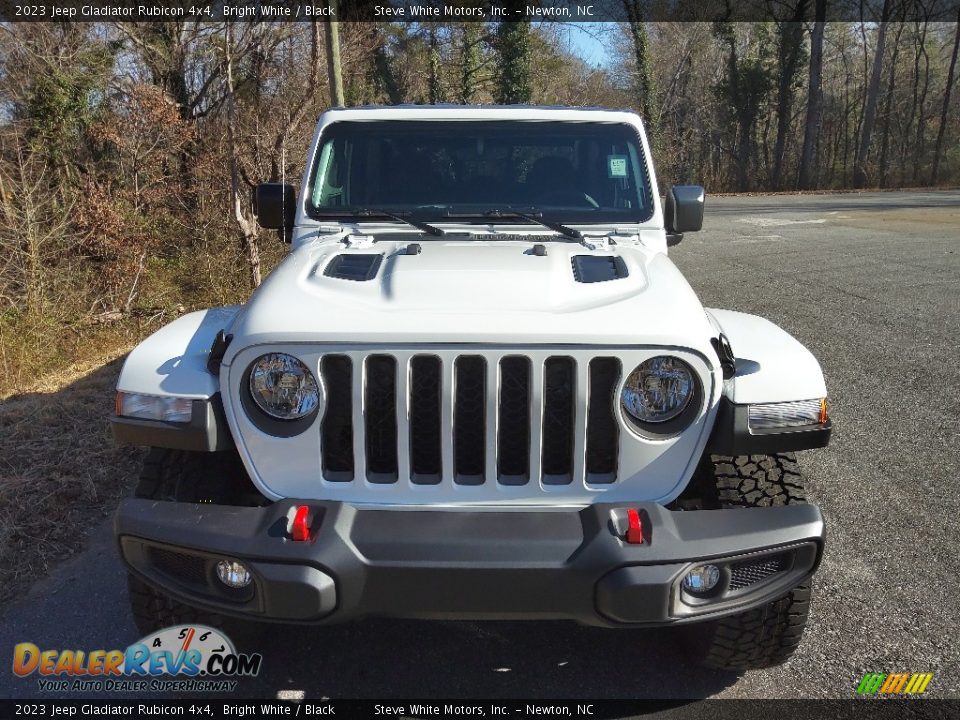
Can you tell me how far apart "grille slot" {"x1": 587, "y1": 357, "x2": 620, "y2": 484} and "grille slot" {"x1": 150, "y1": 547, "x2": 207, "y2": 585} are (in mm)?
1146

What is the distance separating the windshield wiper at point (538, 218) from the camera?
3389 mm

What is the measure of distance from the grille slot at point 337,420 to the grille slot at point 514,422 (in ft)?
1.43

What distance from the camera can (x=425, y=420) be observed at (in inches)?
91.4

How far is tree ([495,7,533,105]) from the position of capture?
91.3ft

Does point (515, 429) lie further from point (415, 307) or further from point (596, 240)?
point (596, 240)

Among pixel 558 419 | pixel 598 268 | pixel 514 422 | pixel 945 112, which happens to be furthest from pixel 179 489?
pixel 945 112

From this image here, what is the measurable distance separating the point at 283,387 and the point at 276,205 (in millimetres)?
1660

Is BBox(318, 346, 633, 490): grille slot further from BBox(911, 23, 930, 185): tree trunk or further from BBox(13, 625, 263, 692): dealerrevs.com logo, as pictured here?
BBox(911, 23, 930, 185): tree trunk

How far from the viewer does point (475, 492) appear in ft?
7.61

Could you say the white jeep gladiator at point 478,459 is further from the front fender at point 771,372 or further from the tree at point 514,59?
the tree at point 514,59

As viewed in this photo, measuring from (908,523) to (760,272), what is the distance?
7471 mm

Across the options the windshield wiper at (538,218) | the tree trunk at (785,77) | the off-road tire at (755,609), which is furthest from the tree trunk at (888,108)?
the off-road tire at (755,609)

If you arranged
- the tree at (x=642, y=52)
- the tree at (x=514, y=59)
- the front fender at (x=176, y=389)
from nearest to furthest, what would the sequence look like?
the front fender at (x=176, y=389) → the tree at (x=514, y=59) → the tree at (x=642, y=52)

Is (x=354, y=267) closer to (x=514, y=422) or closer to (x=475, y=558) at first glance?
(x=514, y=422)
